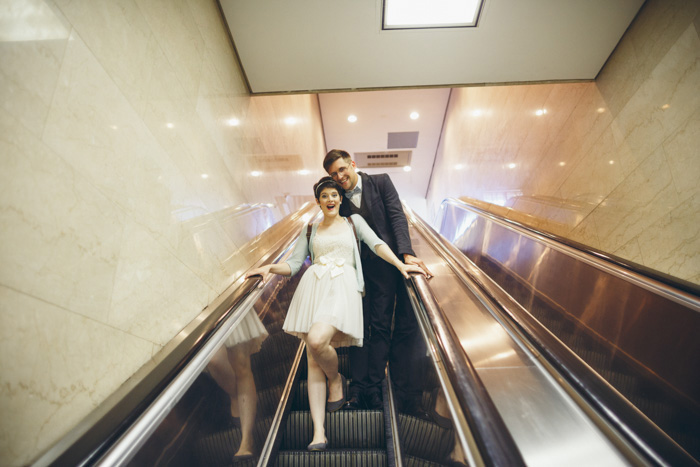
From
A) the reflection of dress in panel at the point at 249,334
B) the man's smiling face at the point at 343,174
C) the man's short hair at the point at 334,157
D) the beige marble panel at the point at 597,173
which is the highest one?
the beige marble panel at the point at 597,173

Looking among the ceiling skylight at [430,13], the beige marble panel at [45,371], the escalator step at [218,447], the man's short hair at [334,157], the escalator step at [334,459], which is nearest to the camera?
the beige marble panel at [45,371]

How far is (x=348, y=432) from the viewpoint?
6.05 ft

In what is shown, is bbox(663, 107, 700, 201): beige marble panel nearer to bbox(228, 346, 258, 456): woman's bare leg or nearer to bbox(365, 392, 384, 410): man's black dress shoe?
bbox(365, 392, 384, 410): man's black dress shoe

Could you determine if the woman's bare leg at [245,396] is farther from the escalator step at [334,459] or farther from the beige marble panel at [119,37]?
the beige marble panel at [119,37]

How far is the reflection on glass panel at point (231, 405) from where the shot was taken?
1.01 meters

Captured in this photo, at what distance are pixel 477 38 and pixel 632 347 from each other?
3078mm

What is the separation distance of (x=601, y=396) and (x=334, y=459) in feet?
4.78

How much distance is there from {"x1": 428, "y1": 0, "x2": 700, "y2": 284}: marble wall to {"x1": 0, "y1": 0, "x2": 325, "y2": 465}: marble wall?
360 centimetres

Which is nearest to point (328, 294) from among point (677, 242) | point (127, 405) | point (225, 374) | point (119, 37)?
point (225, 374)

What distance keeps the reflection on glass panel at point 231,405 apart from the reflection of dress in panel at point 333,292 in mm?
322

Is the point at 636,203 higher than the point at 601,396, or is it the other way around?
the point at 636,203

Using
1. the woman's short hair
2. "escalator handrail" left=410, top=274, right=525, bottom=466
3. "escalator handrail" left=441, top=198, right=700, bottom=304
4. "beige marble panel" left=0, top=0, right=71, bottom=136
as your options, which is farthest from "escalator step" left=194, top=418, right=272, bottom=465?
"escalator handrail" left=441, top=198, right=700, bottom=304

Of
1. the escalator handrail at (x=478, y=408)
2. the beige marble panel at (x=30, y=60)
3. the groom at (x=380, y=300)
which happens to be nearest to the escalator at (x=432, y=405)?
the escalator handrail at (x=478, y=408)

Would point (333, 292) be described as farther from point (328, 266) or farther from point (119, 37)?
point (119, 37)
